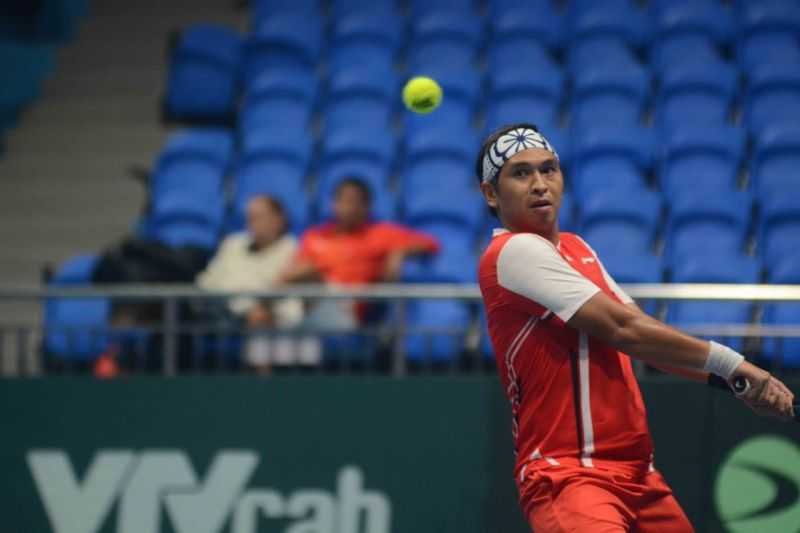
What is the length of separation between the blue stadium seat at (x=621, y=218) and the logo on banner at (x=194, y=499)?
3082mm

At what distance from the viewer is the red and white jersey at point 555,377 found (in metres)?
4.22

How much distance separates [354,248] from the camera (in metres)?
7.84

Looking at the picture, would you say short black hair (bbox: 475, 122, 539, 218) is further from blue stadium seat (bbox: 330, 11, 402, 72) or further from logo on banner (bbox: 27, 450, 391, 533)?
blue stadium seat (bbox: 330, 11, 402, 72)

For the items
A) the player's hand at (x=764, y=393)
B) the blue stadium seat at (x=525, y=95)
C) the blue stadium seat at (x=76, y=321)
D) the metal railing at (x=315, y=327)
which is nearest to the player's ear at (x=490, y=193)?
the player's hand at (x=764, y=393)

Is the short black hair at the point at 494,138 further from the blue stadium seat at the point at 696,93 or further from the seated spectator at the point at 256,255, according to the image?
the blue stadium seat at the point at 696,93

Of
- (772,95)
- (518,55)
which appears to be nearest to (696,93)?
(772,95)

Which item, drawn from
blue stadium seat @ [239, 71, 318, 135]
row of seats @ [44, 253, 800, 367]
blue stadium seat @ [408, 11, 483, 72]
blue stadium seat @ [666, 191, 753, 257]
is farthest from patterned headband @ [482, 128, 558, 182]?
blue stadium seat @ [408, 11, 483, 72]

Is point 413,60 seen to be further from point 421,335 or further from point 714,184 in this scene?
point 421,335

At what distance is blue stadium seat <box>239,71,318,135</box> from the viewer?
35.3ft

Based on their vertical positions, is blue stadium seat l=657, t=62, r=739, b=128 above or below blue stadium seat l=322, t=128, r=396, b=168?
above

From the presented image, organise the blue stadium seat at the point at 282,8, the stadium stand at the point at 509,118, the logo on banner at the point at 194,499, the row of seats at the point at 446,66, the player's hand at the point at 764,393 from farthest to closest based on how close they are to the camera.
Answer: the blue stadium seat at the point at 282,8
the row of seats at the point at 446,66
the stadium stand at the point at 509,118
the logo on banner at the point at 194,499
the player's hand at the point at 764,393

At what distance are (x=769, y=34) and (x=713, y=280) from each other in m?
4.04

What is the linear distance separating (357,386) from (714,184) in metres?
4.16

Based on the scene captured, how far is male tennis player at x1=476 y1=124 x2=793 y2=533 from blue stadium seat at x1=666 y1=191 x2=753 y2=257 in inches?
191
